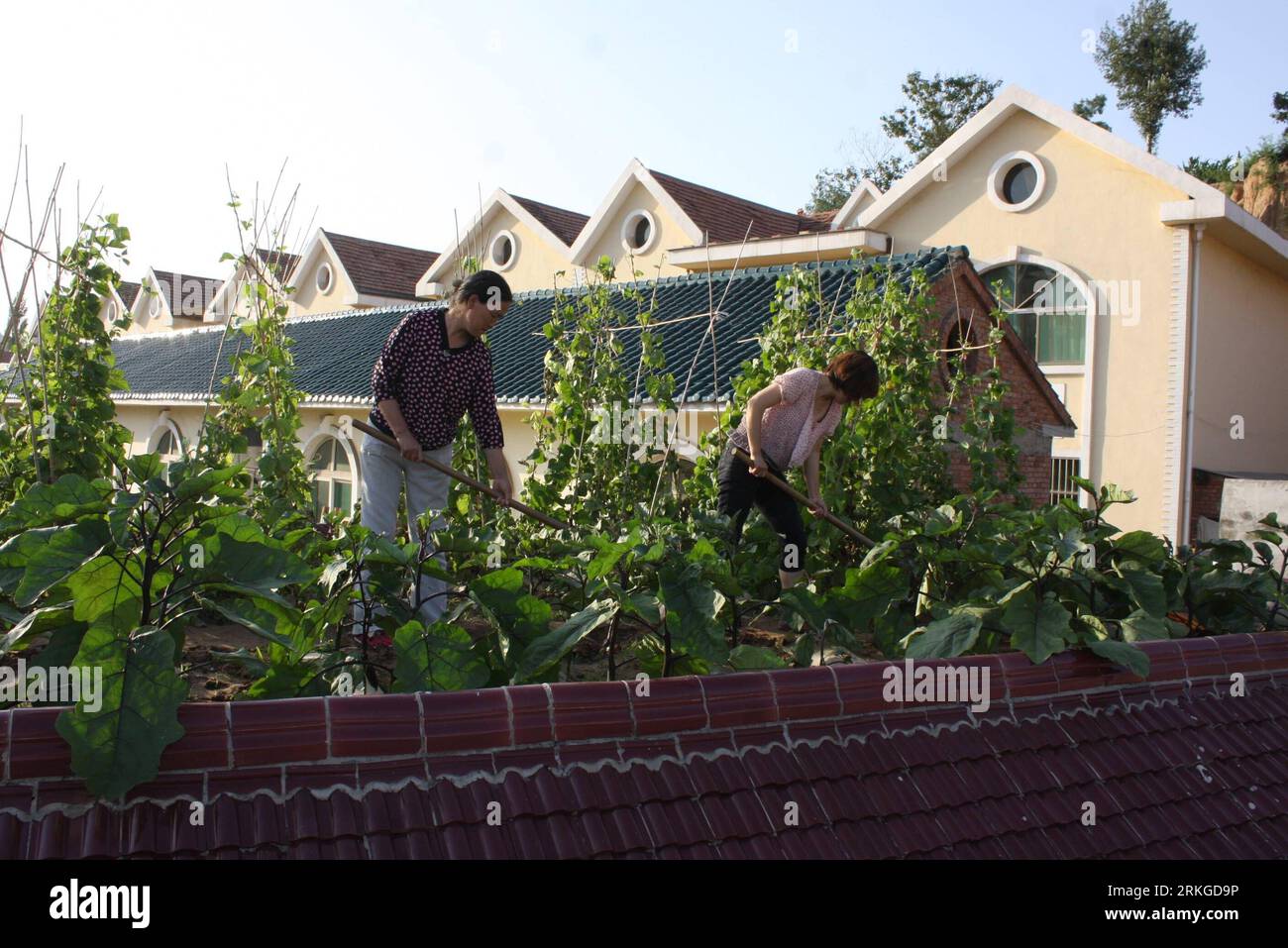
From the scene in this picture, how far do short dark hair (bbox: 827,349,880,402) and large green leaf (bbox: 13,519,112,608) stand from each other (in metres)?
3.58

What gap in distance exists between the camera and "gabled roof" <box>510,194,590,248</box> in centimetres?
2827

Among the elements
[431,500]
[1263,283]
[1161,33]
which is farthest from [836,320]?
[1161,33]

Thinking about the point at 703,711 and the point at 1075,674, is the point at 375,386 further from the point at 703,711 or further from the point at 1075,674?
the point at 1075,674

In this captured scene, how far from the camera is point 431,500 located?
5039mm

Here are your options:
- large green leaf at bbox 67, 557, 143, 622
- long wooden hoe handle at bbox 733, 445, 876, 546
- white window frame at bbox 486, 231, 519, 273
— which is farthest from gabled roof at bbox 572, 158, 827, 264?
large green leaf at bbox 67, 557, 143, 622

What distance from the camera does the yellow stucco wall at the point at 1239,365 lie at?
1930 cm

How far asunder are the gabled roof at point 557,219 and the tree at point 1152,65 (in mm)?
20644

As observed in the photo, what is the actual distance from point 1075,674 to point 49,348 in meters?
5.02

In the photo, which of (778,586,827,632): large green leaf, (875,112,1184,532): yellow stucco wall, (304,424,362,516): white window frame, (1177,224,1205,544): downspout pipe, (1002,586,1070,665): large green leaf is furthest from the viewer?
(875,112,1184,532): yellow stucco wall

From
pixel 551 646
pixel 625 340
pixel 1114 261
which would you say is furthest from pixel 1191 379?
pixel 551 646

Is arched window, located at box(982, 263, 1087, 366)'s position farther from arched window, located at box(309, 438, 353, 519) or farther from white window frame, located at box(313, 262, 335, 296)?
white window frame, located at box(313, 262, 335, 296)

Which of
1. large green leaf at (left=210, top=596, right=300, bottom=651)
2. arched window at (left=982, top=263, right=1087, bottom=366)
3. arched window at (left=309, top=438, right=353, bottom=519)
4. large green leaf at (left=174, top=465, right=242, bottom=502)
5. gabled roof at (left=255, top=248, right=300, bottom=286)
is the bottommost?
large green leaf at (left=210, top=596, right=300, bottom=651)

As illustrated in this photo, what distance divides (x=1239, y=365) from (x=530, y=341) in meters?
13.0

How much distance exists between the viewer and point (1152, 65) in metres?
39.3
